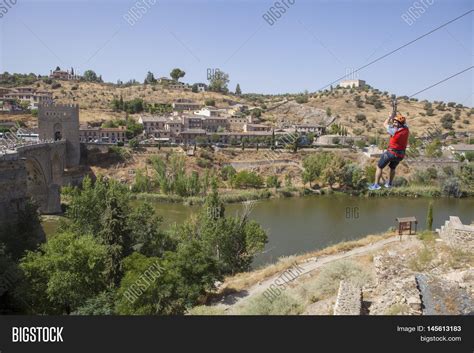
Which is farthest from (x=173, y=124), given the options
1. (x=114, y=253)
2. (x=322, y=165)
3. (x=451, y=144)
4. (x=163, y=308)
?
(x=163, y=308)

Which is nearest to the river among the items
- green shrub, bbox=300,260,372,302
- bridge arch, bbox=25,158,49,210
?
bridge arch, bbox=25,158,49,210

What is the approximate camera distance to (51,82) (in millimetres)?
66062

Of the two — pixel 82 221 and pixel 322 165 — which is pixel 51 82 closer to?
pixel 322 165

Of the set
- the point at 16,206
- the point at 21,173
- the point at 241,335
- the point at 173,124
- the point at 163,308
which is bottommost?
the point at 163,308

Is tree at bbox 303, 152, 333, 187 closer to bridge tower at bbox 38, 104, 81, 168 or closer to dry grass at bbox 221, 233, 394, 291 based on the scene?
bridge tower at bbox 38, 104, 81, 168

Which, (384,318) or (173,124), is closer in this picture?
(384,318)

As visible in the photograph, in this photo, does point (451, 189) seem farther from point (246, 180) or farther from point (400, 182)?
point (246, 180)

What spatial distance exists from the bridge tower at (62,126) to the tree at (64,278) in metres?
26.3

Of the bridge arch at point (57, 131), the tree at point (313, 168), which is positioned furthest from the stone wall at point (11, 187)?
the tree at point (313, 168)

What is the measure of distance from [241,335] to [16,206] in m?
12.0

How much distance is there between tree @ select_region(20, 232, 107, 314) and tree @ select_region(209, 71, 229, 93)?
233 feet

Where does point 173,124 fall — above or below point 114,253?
above

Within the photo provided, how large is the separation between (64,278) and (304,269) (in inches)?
264

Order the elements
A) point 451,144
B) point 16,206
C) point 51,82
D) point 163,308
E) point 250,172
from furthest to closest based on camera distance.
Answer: point 51,82, point 451,144, point 250,172, point 16,206, point 163,308
